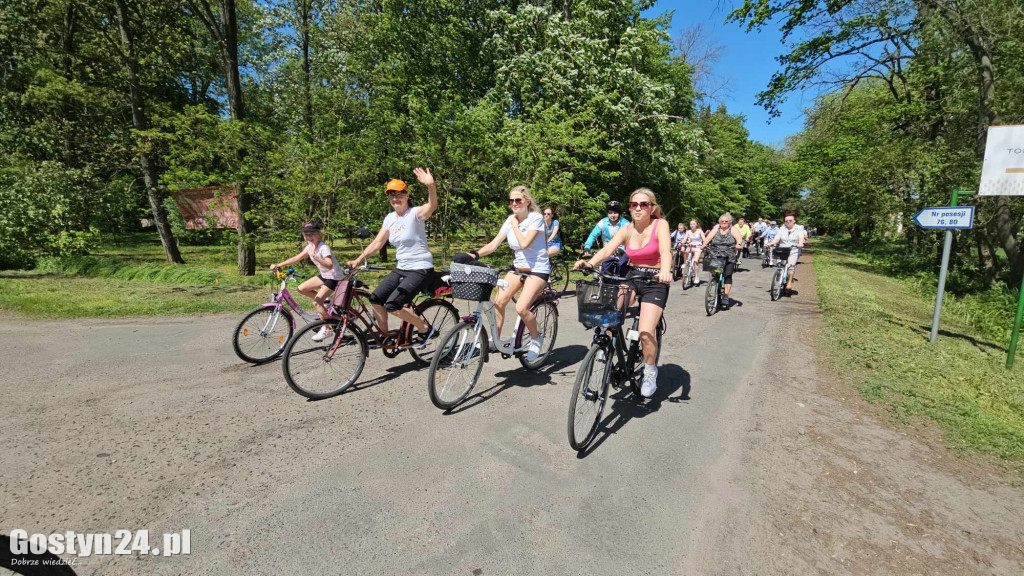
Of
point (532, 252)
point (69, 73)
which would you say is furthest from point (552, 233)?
point (69, 73)

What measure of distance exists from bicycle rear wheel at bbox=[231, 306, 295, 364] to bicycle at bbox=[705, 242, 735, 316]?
793 centimetres

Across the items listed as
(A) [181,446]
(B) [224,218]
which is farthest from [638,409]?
(B) [224,218]

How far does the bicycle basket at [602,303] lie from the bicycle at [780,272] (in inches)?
363

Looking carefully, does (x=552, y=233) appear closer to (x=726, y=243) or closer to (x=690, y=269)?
(x=726, y=243)

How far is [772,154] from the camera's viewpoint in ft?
209

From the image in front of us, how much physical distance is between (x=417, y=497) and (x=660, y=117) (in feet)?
53.8

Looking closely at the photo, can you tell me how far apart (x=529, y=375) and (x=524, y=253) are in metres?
1.55

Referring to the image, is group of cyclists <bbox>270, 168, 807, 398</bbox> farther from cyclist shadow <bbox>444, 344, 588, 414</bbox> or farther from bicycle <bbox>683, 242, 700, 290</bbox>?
bicycle <bbox>683, 242, 700, 290</bbox>

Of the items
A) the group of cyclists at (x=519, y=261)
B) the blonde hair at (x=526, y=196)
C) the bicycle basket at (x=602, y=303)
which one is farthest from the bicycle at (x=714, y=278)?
the bicycle basket at (x=602, y=303)

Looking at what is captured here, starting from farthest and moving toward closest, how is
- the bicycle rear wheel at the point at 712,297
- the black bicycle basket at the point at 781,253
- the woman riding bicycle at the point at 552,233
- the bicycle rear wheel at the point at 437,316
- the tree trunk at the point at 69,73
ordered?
the tree trunk at the point at 69,73 → the black bicycle basket at the point at 781,253 → the bicycle rear wheel at the point at 712,297 → the woman riding bicycle at the point at 552,233 → the bicycle rear wheel at the point at 437,316

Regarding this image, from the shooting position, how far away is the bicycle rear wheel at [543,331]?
16.9 feet

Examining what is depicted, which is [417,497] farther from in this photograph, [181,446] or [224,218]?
[224,218]

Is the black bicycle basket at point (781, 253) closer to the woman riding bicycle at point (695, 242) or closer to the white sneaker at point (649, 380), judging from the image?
the woman riding bicycle at point (695, 242)

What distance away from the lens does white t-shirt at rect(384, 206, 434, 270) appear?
4691 mm
